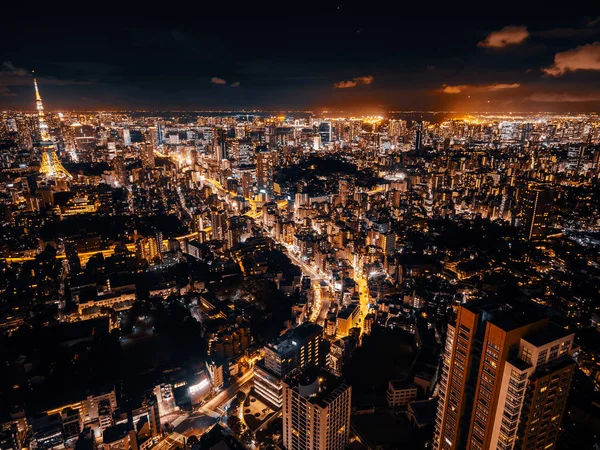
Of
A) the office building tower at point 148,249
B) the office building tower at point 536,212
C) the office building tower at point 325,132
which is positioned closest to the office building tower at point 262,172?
the office building tower at point 148,249

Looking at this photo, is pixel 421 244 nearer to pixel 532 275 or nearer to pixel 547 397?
pixel 532 275

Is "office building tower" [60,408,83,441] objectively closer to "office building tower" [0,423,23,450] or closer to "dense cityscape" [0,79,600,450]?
"dense cityscape" [0,79,600,450]

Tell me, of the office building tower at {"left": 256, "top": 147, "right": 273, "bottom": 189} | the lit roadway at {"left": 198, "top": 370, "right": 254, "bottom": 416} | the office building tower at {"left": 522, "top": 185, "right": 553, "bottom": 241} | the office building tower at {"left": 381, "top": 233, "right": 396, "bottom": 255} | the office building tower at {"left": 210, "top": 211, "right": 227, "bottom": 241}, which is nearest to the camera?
the lit roadway at {"left": 198, "top": 370, "right": 254, "bottom": 416}

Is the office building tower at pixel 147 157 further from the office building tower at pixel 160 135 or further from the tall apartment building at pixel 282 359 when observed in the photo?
the tall apartment building at pixel 282 359

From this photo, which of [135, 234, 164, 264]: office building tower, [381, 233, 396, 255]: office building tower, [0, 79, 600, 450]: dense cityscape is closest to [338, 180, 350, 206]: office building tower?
[0, 79, 600, 450]: dense cityscape

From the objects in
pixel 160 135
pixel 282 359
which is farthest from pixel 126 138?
pixel 282 359

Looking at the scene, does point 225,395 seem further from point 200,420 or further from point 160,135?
point 160,135
